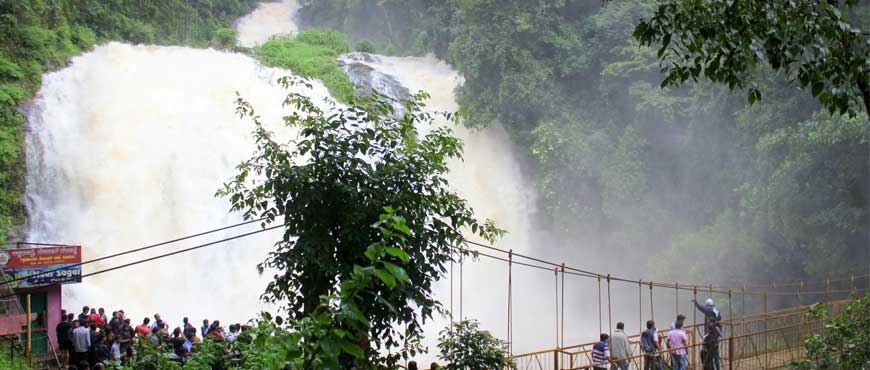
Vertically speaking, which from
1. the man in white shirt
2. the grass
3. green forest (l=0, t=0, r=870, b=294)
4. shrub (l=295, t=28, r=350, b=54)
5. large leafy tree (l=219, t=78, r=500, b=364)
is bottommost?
the man in white shirt

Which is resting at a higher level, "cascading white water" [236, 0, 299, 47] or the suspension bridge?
"cascading white water" [236, 0, 299, 47]

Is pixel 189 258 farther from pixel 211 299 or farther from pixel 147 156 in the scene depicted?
pixel 147 156

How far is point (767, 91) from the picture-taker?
606 inches

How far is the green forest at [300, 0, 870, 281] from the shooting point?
16.2 metres

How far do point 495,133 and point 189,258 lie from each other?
29.5 feet

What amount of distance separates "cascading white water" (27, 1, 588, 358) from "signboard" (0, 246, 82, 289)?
137 inches

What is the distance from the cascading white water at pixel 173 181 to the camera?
14.1m

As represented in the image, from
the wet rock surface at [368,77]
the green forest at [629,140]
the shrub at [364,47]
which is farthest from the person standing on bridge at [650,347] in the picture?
the shrub at [364,47]

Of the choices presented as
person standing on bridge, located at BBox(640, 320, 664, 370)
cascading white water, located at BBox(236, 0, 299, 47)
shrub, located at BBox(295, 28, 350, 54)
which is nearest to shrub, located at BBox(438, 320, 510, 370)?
person standing on bridge, located at BBox(640, 320, 664, 370)

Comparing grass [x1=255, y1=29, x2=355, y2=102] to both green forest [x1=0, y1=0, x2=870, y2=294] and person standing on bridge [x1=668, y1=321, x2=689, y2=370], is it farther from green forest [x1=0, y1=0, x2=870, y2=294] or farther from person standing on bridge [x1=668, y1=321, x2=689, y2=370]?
person standing on bridge [x1=668, y1=321, x2=689, y2=370]

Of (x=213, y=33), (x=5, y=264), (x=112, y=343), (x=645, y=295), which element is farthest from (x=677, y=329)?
(x=213, y=33)

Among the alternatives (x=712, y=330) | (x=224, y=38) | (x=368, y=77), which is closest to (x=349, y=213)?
(x=712, y=330)

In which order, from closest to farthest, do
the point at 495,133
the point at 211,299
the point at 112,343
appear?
the point at 112,343 < the point at 211,299 < the point at 495,133

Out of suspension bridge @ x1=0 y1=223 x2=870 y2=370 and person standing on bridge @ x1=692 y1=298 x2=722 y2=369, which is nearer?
suspension bridge @ x1=0 y1=223 x2=870 y2=370
